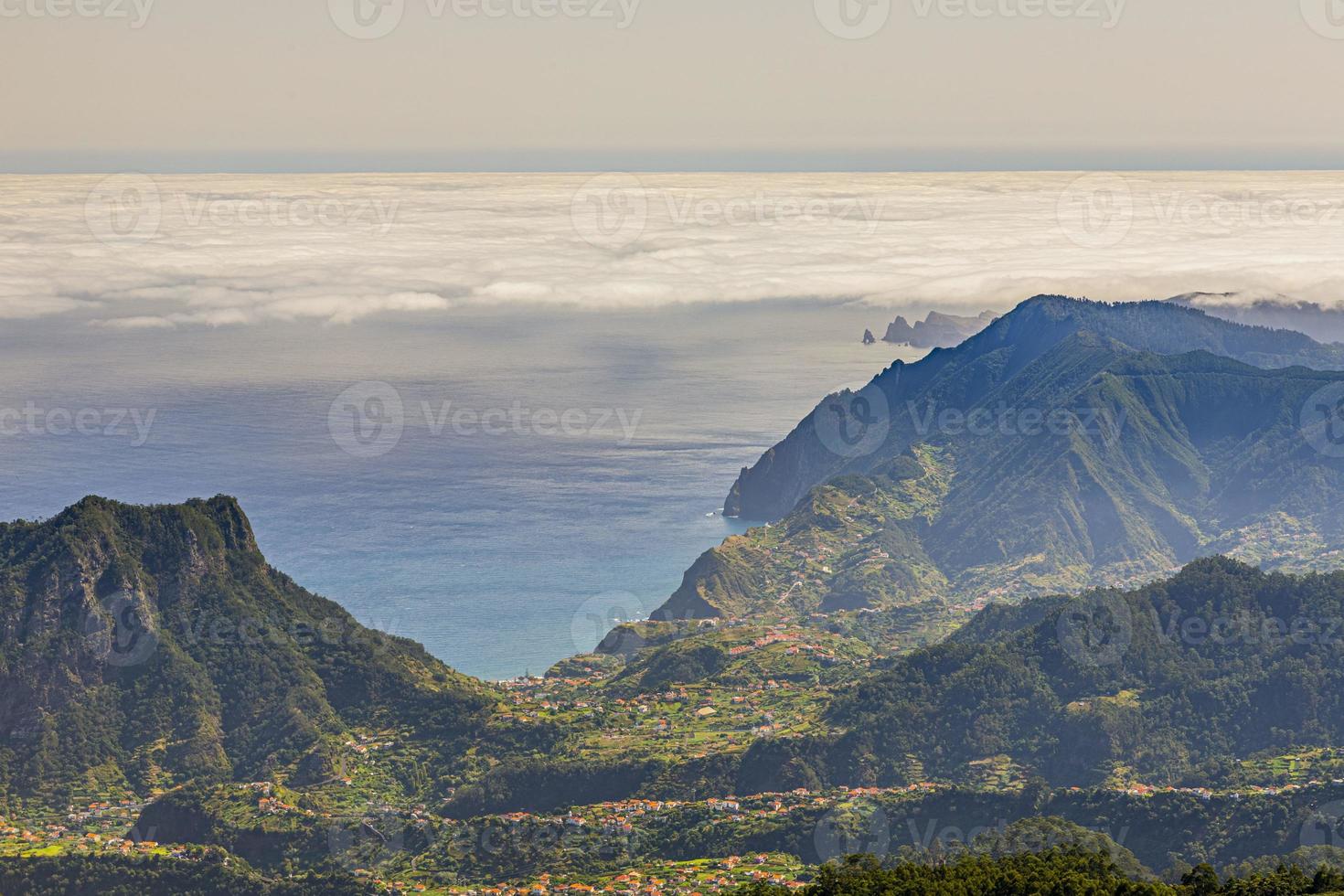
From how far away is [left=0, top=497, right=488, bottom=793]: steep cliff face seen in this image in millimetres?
116688

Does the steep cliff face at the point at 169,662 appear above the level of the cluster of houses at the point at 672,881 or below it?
above

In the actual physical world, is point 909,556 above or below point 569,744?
above

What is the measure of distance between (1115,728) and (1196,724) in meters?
6.58

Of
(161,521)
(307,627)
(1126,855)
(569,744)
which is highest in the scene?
(161,521)

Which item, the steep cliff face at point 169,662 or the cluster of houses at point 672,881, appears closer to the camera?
the cluster of houses at point 672,881

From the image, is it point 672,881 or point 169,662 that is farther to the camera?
point 169,662

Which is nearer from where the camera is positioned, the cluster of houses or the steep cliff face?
the cluster of houses

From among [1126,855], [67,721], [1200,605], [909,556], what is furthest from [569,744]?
[909,556]

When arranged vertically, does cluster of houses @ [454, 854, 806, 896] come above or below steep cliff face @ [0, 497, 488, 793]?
below

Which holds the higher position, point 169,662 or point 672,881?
point 169,662

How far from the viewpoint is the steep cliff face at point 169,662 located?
116688 millimetres

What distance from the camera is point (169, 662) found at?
122688mm

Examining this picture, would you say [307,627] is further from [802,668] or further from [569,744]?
[802,668]

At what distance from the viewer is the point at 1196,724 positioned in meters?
123
